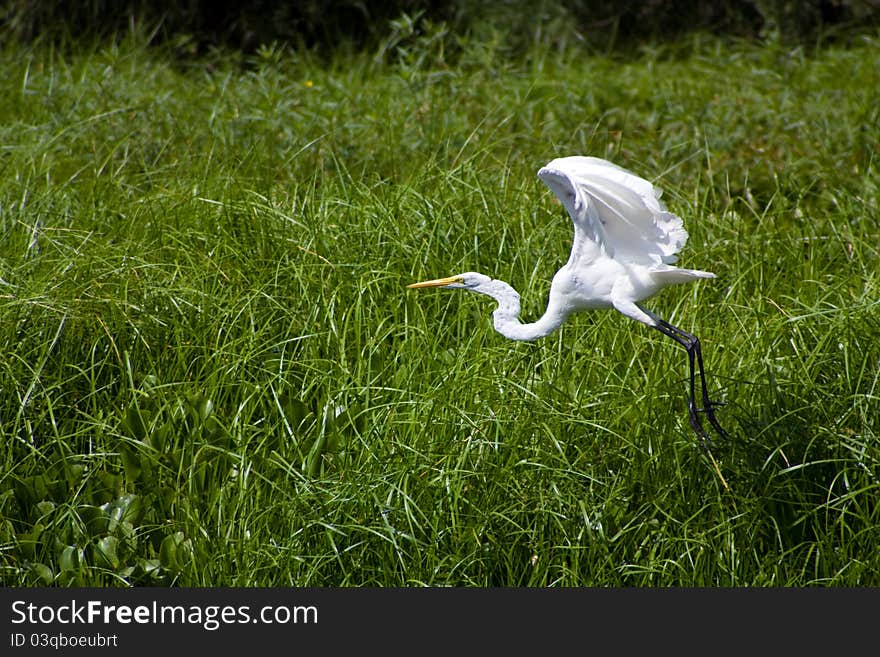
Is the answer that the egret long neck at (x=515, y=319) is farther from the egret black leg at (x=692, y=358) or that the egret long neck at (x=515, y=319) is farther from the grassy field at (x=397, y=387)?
the grassy field at (x=397, y=387)

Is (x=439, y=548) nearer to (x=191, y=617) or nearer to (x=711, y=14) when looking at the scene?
(x=191, y=617)

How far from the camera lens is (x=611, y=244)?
2.21 meters

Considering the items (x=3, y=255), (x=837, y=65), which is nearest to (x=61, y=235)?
(x=3, y=255)

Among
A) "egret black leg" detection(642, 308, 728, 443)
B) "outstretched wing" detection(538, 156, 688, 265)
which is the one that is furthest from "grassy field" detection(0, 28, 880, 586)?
"outstretched wing" detection(538, 156, 688, 265)

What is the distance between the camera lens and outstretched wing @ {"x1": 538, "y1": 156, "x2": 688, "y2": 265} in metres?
2.09

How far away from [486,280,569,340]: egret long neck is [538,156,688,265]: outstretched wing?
0.47ft

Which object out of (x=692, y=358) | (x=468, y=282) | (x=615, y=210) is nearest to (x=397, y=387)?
(x=468, y=282)

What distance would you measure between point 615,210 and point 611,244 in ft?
0.36

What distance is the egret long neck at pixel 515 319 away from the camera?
7.47 feet

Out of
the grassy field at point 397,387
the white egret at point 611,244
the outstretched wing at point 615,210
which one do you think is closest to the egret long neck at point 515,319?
the white egret at point 611,244

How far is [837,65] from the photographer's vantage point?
588cm

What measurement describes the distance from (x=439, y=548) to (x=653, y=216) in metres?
0.87

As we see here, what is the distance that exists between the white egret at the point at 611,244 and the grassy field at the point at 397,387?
1.40 feet

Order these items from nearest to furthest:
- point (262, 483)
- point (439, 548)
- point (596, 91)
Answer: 1. point (439, 548)
2. point (262, 483)
3. point (596, 91)
